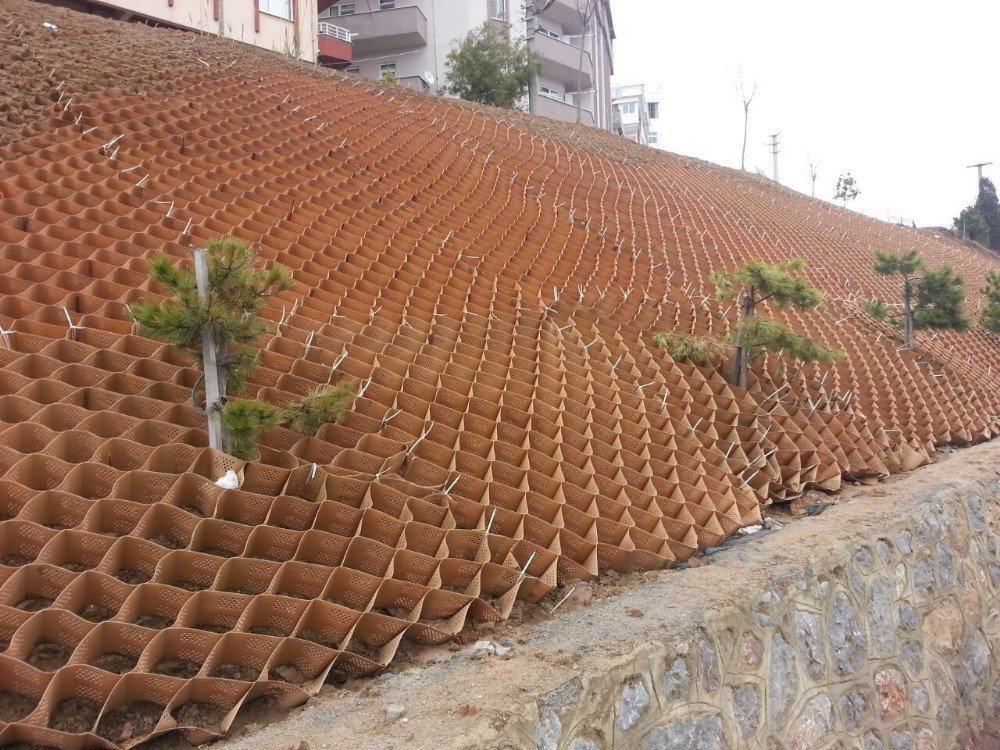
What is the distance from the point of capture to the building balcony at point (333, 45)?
19469 millimetres

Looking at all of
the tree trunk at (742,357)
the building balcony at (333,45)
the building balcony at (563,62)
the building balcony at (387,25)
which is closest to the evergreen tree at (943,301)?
the tree trunk at (742,357)

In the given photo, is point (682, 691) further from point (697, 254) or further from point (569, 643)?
point (697, 254)

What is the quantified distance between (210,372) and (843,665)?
3.45 meters

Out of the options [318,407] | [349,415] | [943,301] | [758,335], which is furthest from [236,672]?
[943,301]

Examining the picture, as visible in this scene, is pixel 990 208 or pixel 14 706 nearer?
pixel 14 706

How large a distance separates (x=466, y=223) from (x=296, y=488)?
15.1 ft

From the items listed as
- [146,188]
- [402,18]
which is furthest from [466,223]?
[402,18]

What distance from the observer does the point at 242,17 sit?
637 inches

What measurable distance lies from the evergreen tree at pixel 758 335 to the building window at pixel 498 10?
74.0 ft

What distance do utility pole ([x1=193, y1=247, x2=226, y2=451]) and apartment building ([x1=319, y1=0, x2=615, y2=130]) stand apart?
19.2 meters

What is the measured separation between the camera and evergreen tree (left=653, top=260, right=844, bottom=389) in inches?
216

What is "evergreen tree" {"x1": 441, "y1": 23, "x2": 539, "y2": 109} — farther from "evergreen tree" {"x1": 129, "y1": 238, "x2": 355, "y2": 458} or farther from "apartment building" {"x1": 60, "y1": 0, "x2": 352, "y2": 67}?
"evergreen tree" {"x1": 129, "y1": 238, "x2": 355, "y2": 458}

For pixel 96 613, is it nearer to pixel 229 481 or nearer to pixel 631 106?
pixel 229 481

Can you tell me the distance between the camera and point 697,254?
9.30 metres
